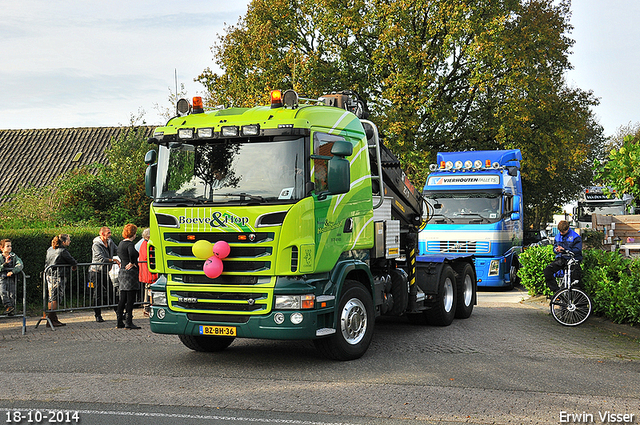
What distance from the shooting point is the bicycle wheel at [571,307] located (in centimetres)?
1166

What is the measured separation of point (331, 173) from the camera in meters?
8.19

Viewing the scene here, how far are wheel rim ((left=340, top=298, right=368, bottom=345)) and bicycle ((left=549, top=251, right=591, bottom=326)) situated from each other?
4.53 metres

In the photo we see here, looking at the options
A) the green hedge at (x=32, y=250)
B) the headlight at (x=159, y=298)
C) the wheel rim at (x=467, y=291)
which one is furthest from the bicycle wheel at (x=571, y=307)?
the green hedge at (x=32, y=250)

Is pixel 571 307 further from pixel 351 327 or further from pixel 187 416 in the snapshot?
pixel 187 416

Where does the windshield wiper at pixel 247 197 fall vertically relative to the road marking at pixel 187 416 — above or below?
above

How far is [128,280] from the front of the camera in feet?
38.6

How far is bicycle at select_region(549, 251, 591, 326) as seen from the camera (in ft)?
38.3


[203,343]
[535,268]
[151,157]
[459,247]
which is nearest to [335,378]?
[203,343]

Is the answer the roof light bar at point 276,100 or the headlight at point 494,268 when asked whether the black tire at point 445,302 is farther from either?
the headlight at point 494,268

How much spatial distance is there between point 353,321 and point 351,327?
81mm

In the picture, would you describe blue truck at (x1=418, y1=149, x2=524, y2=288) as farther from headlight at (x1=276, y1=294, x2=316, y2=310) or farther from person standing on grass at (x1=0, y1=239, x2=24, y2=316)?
headlight at (x1=276, y1=294, x2=316, y2=310)

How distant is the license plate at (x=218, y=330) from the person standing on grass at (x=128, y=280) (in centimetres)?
394

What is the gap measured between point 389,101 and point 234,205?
766 inches

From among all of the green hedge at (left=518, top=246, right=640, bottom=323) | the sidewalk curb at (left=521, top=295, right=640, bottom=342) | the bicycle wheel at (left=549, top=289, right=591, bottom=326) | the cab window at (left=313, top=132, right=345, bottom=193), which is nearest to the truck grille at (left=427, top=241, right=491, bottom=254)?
the green hedge at (left=518, top=246, right=640, bottom=323)
